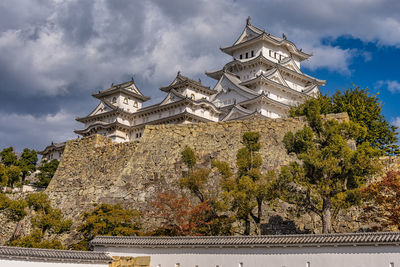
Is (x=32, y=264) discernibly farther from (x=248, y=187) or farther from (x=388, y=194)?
(x=388, y=194)

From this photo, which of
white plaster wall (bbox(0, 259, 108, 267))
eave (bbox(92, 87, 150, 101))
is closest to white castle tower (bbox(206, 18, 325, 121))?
eave (bbox(92, 87, 150, 101))

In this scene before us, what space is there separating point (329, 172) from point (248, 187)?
2.58 m

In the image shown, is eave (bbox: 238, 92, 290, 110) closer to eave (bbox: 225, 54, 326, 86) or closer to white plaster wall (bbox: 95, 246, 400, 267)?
A: eave (bbox: 225, 54, 326, 86)

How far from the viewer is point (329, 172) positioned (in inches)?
576

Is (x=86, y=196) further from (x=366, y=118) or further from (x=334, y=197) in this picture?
(x=366, y=118)

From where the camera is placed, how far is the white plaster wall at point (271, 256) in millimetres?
10695

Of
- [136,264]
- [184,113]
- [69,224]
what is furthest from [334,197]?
[184,113]

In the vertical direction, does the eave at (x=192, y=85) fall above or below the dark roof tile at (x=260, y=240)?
above

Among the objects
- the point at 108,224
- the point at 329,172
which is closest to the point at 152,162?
the point at 108,224

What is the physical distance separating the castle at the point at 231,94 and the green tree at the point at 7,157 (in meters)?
10.3

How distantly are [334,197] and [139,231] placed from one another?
737 centimetres

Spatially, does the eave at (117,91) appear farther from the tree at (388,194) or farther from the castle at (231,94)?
the tree at (388,194)

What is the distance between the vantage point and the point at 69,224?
19.3m

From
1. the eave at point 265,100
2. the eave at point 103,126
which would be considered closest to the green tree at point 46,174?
the eave at point 103,126
